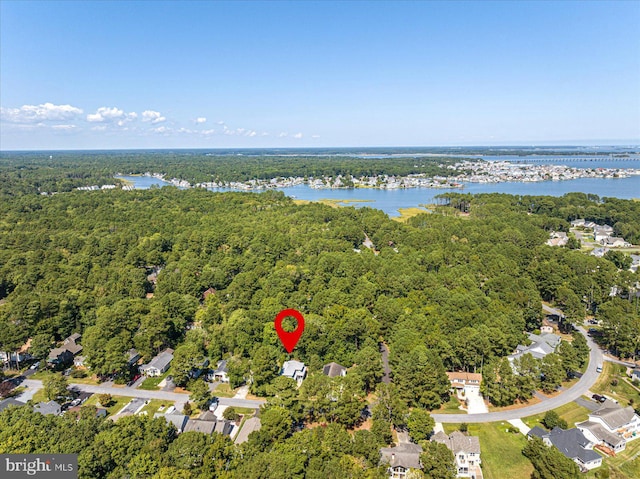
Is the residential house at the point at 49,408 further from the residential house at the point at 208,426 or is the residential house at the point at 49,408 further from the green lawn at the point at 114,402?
the residential house at the point at 208,426

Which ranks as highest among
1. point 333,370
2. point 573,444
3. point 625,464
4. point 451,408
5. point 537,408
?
point 333,370

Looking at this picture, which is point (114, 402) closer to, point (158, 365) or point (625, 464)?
point (158, 365)

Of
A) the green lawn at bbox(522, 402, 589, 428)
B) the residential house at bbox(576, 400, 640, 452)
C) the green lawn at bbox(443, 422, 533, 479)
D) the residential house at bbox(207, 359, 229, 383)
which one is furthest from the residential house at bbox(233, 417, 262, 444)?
the residential house at bbox(576, 400, 640, 452)

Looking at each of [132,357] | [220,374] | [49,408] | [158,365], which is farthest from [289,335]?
[49,408]

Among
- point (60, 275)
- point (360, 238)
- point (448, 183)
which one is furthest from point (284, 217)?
point (448, 183)

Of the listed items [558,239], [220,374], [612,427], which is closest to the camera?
[612,427]

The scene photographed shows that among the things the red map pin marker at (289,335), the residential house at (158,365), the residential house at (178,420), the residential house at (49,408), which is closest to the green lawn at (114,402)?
the residential house at (49,408)
